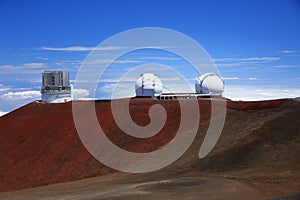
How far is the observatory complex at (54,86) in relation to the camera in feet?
201

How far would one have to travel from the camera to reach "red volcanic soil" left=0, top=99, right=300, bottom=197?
1035 inches

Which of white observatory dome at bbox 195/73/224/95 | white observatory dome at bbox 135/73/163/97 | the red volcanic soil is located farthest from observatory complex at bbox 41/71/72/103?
white observatory dome at bbox 195/73/224/95

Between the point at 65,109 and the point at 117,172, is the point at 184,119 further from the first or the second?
the point at 65,109

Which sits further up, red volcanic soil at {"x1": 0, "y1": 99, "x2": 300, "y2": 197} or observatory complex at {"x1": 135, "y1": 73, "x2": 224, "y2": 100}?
observatory complex at {"x1": 135, "y1": 73, "x2": 224, "y2": 100}

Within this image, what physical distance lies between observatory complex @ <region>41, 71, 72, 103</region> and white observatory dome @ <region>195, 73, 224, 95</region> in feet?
62.7

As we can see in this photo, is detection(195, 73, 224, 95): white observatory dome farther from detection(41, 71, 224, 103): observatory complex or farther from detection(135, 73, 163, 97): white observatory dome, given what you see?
detection(135, 73, 163, 97): white observatory dome

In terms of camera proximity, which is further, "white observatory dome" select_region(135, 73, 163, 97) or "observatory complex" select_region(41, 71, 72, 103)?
"observatory complex" select_region(41, 71, 72, 103)

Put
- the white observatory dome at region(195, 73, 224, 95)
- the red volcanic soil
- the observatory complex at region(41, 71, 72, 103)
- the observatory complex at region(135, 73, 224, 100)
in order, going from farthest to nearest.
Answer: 1. the observatory complex at region(41, 71, 72, 103)
2. the white observatory dome at region(195, 73, 224, 95)
3. the observatory complex at region(135, 73, 224, 100)
4. the red volcanic soil

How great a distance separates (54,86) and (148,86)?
15719 mm

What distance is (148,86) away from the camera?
52.6 m

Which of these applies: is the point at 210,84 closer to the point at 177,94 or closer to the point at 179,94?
the point at 179,94

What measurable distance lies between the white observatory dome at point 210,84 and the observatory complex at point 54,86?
19119 mm

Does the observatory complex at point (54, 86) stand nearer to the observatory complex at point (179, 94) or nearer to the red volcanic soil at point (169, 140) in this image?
the red volcanic soil at point (169, 140)

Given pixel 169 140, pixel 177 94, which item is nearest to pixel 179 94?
pixel 177 94
